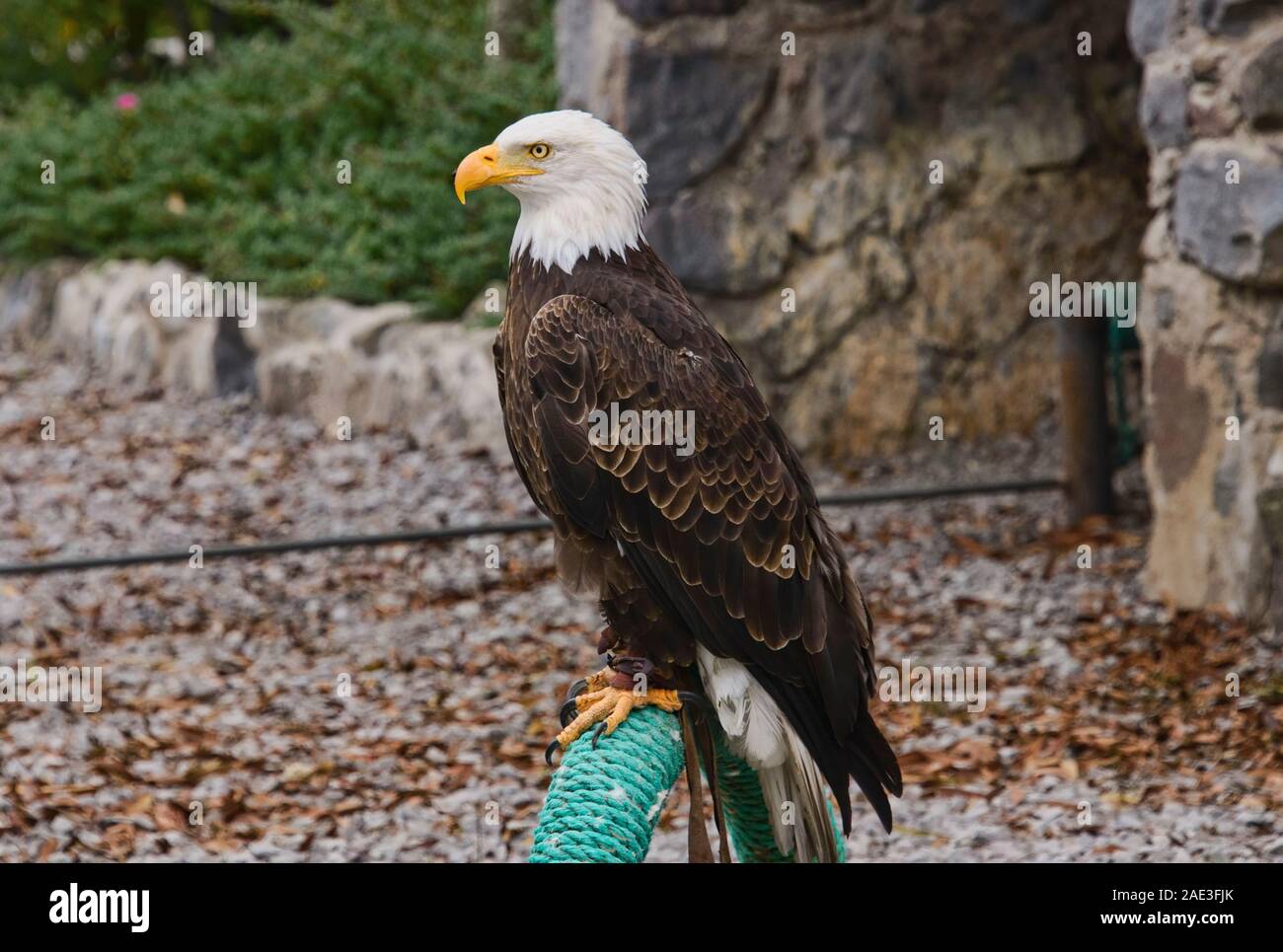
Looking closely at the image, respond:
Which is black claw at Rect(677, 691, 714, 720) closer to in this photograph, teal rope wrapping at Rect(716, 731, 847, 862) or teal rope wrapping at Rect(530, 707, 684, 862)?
teal rope wrapping at Rect(716, 731, 847, 862)


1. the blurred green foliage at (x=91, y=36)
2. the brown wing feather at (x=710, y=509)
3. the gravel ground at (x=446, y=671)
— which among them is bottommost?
the gravel ground at (x=446, y=671)

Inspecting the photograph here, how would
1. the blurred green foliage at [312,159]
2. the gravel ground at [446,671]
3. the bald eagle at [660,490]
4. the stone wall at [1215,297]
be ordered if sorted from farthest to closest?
the blurred green foliage at [312,159], the stone wall at [1215,297], the gravel ground at [446,671], the bald eagle at [660,490]

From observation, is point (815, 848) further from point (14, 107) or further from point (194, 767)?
point (14, 107)

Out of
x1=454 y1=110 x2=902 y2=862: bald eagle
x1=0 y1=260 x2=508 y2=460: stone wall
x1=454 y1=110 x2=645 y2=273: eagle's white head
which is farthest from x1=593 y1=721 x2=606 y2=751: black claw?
x1=0 y1=260 x2=508 y2=460: stone wall

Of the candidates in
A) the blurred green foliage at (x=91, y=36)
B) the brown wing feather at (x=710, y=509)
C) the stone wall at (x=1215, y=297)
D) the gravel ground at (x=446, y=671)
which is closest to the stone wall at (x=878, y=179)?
the gravel ground at (x=446, y=671)

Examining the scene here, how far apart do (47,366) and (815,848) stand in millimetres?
6322

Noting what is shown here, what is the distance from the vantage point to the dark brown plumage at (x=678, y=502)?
2502 millimetres

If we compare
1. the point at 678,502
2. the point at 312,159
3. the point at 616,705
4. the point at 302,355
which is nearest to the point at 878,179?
the point at 302,355

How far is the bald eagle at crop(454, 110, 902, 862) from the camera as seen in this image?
2.51 m

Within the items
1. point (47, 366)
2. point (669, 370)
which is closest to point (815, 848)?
point (669, 370)

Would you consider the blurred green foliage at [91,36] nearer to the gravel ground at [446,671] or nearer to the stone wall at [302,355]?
the stone wall at [302,355]

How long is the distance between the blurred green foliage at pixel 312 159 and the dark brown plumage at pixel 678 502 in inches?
156

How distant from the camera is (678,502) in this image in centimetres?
259

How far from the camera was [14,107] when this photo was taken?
972 cm
